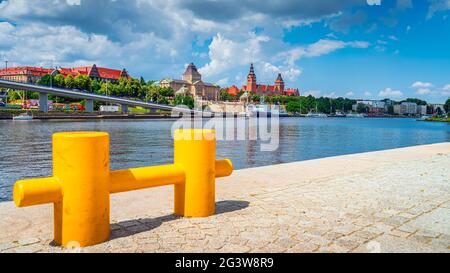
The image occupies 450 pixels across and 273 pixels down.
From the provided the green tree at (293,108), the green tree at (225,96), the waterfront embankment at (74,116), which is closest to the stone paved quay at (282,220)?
the waterfront embankment at (74,116)

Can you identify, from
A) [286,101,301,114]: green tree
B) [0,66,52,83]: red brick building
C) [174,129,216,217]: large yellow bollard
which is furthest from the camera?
[286,101,301,114]: green tree

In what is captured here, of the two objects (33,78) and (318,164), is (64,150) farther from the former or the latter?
(33,78)

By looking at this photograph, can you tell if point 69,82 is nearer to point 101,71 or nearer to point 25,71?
point 25,71

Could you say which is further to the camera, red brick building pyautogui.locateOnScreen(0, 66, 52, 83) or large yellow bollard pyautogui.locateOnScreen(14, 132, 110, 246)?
red brick building pyautogui.locateOnScreen(0, 66, 52, 83)

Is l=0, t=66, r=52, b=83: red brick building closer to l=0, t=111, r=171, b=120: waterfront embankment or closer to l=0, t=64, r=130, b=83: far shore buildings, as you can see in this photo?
l=0, t=64, r=130, b=83: far shore buildings

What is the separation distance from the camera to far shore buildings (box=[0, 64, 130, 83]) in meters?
131

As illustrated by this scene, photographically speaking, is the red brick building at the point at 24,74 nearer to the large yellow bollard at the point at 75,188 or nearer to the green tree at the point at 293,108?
the green tree at the point at 293,108

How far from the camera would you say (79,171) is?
370cm

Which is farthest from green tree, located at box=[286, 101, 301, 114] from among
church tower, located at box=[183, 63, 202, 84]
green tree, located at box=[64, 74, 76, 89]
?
green tree, located at box=[64, 74, 76, 89]

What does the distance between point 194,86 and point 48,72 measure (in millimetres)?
63237

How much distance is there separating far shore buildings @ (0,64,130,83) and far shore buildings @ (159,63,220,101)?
832 inches

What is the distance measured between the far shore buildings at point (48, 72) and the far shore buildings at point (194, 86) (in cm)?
2112

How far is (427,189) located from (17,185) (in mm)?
6210

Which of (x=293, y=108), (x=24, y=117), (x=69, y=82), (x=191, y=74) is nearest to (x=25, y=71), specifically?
(x=69, y=82)
